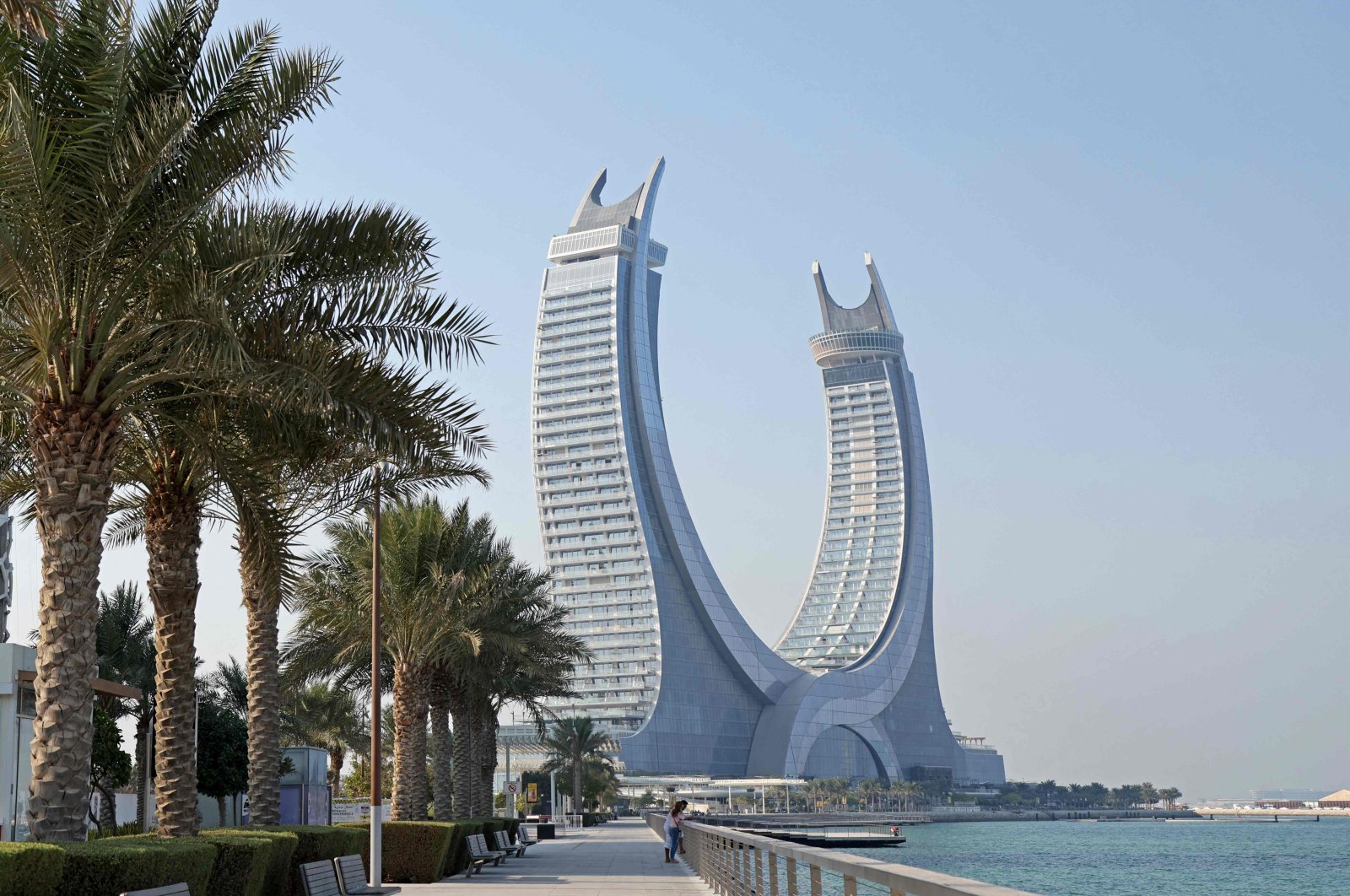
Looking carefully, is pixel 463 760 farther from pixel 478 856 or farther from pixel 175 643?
pixel 175 643

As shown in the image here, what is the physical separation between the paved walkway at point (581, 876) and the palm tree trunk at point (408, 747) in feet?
5.84

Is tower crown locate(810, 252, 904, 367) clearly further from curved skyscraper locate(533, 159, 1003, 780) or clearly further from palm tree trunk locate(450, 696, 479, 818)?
palm tree trunk locate(450, 696, 479, 818)

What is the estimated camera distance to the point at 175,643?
1308cm

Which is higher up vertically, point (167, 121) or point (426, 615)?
point (167, 121)

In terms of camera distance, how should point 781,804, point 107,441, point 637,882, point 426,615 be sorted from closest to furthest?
1. point 107,441
2. point 637,882
3. point 426,615
4. point 781,804

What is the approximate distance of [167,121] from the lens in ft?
33.8

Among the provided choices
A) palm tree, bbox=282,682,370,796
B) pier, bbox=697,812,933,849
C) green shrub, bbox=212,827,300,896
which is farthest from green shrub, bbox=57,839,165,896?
pier, bbox=697,812,933,849

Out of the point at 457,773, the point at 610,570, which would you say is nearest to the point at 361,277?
the point at 457,773

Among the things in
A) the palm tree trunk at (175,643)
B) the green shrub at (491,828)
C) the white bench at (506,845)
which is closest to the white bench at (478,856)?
the green shrub at (491,828)

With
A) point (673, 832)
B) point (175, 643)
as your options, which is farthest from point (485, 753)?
point (175, 643)

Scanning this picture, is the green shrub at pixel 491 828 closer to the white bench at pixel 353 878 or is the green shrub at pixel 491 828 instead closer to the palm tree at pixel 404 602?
the palm tree at pixel 404 602

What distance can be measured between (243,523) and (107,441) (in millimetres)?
3211

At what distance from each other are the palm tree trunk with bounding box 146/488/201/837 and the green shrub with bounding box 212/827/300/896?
2.08 feet

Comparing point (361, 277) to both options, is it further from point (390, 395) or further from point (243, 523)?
point (243, 523)
